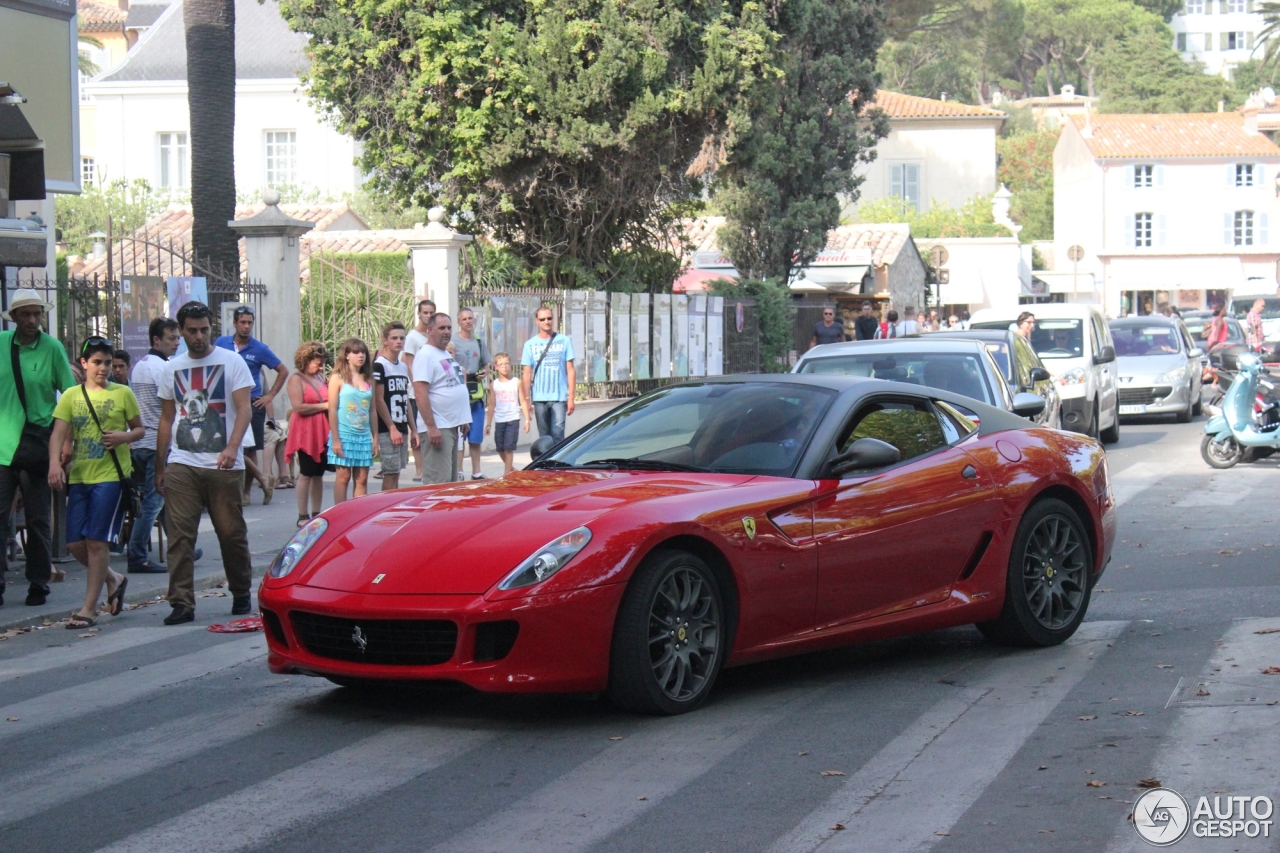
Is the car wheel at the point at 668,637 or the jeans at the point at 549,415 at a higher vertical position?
the jeans at the point at 549,415

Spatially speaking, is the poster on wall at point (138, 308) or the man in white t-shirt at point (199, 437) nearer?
the man in white t-shirt at point (199, 437)

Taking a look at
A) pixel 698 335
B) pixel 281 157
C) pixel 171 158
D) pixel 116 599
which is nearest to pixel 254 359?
pixel 116 599

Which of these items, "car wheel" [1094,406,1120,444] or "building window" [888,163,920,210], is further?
"building window" [888,163,920,210]

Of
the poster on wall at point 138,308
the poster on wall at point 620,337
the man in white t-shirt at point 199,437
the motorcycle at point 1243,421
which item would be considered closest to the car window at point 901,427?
the man in white t-shirt at point 199,437

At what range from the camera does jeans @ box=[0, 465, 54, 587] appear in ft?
33.2

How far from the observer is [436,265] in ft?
64.0

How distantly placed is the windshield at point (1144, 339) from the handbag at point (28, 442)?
18.8m

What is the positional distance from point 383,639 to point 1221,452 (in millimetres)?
13946

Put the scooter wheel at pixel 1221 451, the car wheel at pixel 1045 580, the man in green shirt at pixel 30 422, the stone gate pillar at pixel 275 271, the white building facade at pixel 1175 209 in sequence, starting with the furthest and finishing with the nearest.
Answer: the white building facade at pixel 1175 209 < the scooter wheel at pixel 1221 451 < the stone gate pillar at pixel 275 271 < the man in green shirt at pixel 30 422 < the car wheel at pixel 1045 580

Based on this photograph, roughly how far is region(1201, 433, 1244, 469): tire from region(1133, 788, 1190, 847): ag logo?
13.5 meters

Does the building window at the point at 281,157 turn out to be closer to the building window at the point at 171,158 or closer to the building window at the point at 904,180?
the building window at the point at 171,158

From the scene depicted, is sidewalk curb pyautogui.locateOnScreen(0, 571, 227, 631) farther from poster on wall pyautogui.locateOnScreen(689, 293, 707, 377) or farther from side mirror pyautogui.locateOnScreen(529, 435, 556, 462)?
poster on wall pyautogui.locateOnScreen(689, 293, 707, 377)

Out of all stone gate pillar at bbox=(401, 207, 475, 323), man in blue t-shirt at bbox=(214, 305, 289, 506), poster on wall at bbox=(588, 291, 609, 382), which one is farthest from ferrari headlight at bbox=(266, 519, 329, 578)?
poster on wall at bbox=(588, 291, 609, 382)

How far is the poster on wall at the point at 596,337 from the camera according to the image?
23734mm
